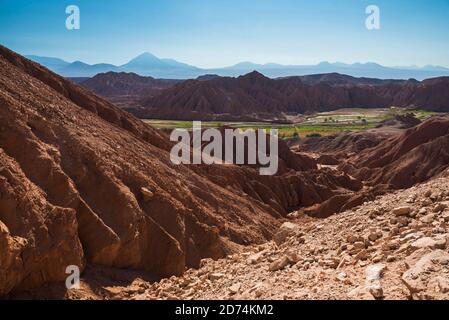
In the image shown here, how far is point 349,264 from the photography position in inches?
362

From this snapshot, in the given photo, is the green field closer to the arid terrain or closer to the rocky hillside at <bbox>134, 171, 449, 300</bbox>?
the arid terrain

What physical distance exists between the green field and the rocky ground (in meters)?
69.6

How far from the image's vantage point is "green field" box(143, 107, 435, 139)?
302ft

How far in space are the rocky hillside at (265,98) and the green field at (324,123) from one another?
21.3 ft

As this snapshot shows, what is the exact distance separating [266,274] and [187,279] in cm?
292

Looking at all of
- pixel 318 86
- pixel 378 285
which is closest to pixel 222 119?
pixel 318 86

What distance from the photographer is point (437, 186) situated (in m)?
12.5

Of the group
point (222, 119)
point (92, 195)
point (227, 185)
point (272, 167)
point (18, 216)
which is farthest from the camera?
point (222, 119)

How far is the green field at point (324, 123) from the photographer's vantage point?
92.0 m

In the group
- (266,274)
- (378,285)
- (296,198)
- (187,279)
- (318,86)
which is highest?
(318,86)

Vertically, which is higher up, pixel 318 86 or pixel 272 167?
pixel 318 86

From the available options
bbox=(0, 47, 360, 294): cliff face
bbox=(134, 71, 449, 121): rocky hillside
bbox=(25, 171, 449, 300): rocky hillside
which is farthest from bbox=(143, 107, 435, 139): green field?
bbox=(25, 171, 449, 300): rocky hillside

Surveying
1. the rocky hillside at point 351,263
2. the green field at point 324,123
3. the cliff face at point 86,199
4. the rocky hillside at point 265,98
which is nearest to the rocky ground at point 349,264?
the rocky hillside at point 351,263
